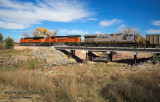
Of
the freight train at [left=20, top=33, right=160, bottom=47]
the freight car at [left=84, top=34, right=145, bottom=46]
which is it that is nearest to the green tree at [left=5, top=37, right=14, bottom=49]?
the freight train at [left=20, top=33, right=160, bottom=47]

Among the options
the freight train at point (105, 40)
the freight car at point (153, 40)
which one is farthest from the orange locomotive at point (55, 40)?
the freight car at point (153, 40)

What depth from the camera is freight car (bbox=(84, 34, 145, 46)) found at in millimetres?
22750

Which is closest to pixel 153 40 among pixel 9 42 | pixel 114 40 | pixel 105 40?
pixel 114 40

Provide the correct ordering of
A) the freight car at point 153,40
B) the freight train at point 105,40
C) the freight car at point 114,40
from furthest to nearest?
the freight car at point 114,40, the freight train at point 105,40, the freight car at point 153,40

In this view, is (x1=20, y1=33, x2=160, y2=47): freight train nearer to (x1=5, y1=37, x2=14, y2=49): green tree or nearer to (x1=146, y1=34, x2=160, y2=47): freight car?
(x1=146, y1=34, x2=160, y2=47): freight car

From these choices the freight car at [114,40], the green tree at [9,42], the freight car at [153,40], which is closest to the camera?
the freight car at [153,40]

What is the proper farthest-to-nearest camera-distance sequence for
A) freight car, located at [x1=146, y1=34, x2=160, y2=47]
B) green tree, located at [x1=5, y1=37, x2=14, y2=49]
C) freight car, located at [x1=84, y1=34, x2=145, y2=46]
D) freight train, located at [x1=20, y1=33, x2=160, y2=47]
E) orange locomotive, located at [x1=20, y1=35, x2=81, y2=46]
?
green tree, located at [x1=5, y1=37, x2=14, y2=49] < orange locomotive, located at [x1=20, y1=35, x2=81, y2=46] < freight car, located at [x1=84, y1=34, x2=145, y2=46] < freight train, located at [x1=20, y1=33, x2=160, y2=47] < freight car, located at [x1=146, y1=34, x2=160, y2=47]

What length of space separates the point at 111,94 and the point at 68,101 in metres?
2.62

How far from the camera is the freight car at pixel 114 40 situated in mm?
22750

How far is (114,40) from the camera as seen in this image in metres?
25.2

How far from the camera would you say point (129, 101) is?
528 cm

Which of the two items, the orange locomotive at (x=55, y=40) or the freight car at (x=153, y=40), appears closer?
the freight car at (x=153, y=40)

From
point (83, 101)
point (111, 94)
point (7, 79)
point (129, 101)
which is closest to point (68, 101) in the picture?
point (83, 101)

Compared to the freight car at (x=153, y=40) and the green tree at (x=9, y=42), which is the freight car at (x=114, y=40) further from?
the green tree at (x=9, y=42)
